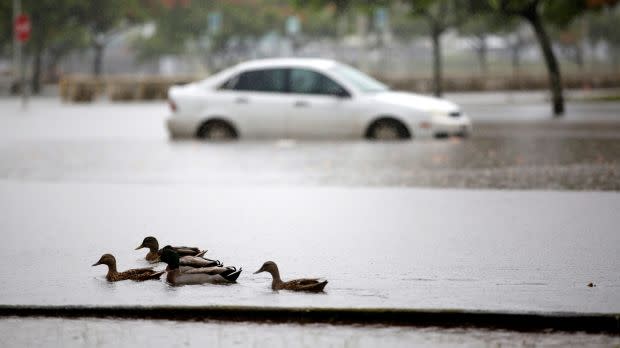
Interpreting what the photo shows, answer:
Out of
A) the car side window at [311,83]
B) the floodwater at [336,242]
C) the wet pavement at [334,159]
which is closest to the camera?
the floodwater at [336,242]

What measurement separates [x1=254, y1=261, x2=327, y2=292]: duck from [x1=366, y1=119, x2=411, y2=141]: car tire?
15514 millimetres

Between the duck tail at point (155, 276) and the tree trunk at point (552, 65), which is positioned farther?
the tree trunk at point (552, 65)

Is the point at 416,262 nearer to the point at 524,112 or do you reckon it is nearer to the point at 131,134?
the point at 131,134

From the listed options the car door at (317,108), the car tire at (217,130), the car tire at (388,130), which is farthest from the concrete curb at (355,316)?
the car tire at (217,130)

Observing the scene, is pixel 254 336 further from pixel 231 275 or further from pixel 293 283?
pixel 231 275

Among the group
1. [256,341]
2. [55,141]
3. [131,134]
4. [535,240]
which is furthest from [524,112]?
[256,341]

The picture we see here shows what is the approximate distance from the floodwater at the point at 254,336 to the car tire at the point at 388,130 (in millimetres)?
16440

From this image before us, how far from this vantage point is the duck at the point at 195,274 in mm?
8227

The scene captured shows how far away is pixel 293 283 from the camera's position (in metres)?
7.99

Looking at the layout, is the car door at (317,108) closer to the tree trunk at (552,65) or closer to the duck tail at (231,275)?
the tree trunk at (552,65)

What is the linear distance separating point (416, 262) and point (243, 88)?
14835mm

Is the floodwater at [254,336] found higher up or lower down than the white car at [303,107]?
lower down

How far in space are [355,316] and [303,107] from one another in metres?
16.4

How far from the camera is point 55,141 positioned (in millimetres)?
26188
